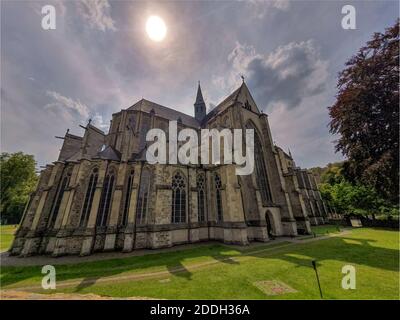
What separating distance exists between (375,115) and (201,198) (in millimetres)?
15240

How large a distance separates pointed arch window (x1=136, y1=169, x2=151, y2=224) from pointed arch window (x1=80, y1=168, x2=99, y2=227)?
405cm

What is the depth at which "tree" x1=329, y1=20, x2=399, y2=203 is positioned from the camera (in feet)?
30.3

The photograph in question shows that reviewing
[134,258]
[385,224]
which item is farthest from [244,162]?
[385,224]

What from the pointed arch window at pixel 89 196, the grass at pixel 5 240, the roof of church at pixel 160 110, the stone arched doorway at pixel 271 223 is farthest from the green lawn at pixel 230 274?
the roof of church at pixel 160 110

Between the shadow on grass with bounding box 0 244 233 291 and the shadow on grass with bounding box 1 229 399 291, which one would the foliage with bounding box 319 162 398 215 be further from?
the shadow on grass with bounding box 0 244 233 291

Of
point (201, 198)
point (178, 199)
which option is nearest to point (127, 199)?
point (178, 199)

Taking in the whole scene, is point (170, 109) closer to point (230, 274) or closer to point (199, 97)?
point (199, 97)

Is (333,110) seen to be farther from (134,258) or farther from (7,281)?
(7,281)

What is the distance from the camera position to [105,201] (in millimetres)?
14711

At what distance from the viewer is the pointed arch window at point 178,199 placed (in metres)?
16.2
